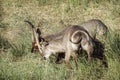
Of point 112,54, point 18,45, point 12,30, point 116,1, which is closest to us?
point 112,54

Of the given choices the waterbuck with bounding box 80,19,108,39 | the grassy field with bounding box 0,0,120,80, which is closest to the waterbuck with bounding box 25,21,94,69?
the grassy field with bounding box 0,0,120,80

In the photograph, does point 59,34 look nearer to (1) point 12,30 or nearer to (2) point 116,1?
(1) point 12,30

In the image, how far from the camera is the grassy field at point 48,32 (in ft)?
29.5

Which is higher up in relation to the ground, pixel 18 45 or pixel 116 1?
pixel 116 1

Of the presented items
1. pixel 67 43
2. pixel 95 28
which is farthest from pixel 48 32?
pixel 67 43

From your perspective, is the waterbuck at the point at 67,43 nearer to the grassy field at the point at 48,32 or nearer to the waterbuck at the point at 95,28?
the grassy field at the point at 48,32

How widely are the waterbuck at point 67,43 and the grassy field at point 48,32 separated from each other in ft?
0.74

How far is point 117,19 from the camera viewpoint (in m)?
12.3

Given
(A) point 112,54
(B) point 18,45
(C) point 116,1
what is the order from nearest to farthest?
(A) point 112,54, (B) point 18,45, (C) point 116,1

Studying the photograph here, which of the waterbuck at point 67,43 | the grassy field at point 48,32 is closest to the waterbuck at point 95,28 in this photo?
the grassy field at point 48,32

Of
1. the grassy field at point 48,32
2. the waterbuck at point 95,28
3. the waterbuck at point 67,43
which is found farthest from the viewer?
the waterbuck at point 95,28

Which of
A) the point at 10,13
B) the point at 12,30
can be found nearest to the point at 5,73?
the point at 12,30

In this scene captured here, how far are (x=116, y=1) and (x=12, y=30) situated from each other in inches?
130

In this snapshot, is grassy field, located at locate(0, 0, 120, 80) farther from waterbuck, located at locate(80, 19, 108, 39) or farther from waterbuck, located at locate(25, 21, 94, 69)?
waterbuck, located at locate(80, 19, 108, 39)
